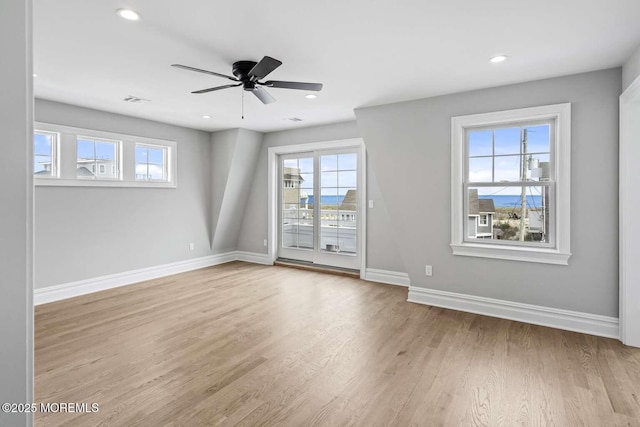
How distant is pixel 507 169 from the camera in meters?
3.77

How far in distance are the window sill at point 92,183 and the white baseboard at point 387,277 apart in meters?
3.66

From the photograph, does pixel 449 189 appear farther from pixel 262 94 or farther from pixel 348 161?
pixel 262 94

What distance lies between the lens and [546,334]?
10.7 ft

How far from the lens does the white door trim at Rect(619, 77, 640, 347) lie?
9.54 ft

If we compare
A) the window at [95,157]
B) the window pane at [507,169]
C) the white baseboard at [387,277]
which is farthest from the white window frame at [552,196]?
the window at [95,157]

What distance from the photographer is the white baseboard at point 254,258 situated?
6480 millimetres

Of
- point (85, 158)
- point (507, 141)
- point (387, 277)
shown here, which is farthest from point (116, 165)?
point (507, 141)

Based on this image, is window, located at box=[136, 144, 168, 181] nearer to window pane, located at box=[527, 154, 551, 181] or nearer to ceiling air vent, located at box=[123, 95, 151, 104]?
ceiling air vent, located at box=[123, 95, 151, 104]

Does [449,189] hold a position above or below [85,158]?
below

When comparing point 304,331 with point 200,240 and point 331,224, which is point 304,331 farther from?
point 200,240

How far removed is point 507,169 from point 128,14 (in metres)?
3.87

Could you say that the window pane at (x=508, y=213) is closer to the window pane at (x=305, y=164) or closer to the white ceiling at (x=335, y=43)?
the white ceiling at (x=335, y=43)

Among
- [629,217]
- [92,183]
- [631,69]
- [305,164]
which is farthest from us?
[305,164]

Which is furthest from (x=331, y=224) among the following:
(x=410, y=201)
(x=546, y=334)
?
(x=546, y=334)
